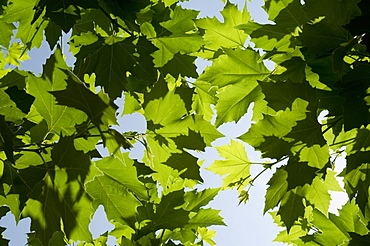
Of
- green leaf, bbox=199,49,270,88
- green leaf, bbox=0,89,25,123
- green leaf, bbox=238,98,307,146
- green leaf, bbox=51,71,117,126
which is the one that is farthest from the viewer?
green leaf, bbox=199,49,270,88

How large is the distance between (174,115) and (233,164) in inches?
25.1

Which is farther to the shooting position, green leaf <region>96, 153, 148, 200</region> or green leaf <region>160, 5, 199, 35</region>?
green leaf <region>160, 5, 199, 35</region>

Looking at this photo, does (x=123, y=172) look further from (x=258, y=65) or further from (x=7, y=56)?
(x=7, y=56)

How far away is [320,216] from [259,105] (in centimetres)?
74

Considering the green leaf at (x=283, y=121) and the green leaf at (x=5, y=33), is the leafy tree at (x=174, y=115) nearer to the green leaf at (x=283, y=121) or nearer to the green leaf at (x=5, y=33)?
the green leaf at (x=283, y=121)

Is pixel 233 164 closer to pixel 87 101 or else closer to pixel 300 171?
pixel 300 171

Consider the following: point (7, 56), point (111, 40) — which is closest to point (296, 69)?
point (111, 40)

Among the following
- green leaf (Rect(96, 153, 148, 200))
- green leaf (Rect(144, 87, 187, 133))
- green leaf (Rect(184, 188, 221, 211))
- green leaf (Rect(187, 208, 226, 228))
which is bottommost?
green leaf (Rect(187, 208, 226, 228))

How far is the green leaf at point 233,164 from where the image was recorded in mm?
1944

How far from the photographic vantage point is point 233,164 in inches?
77.5

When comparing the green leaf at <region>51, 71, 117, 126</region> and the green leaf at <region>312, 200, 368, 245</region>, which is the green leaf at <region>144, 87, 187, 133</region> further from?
the green leaf at <region>312, 200, 368, 245</region>

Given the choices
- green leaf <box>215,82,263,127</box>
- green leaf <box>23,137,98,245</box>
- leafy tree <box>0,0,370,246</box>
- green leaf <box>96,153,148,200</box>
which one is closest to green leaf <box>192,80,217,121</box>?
leafy tree <box>0,0,370,246</box>

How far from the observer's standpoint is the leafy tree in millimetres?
1112

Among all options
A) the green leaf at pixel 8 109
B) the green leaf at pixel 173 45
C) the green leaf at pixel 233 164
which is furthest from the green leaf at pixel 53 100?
the green leaf at pixel 233 164
